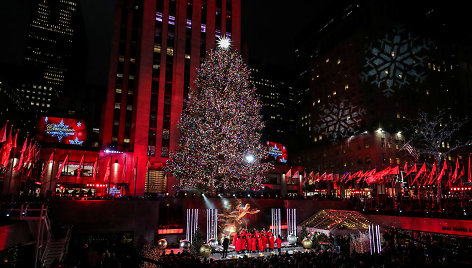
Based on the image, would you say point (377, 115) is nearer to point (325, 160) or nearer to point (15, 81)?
point (325, 160)

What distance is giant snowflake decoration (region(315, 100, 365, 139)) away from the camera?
72.2 m

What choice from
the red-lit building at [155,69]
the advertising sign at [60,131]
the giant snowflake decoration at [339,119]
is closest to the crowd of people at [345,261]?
the red-lit building at [155,69]

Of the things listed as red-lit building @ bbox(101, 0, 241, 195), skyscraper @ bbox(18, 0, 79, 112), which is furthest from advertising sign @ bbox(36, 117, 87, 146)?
skyscraper @ bbox(18, 0, 79, 112)

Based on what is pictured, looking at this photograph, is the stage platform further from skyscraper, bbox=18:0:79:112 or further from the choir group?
skyscraper, bbox=18:0:79:112

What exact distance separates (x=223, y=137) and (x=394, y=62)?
5674 centimetres

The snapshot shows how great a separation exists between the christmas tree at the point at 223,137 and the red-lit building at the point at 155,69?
33.5 feet

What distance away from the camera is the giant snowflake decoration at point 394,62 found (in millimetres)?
70375

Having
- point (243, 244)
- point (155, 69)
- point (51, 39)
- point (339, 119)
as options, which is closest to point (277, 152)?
point (155, 69)

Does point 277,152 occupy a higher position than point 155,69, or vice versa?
point 155,69

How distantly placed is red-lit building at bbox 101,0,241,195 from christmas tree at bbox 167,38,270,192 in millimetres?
10203

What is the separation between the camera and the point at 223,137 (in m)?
32.7

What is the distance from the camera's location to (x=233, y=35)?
52.7 meters

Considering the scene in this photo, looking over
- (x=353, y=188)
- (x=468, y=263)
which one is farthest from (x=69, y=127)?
(x=353, y=188)

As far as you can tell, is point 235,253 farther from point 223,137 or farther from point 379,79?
point 379,79
